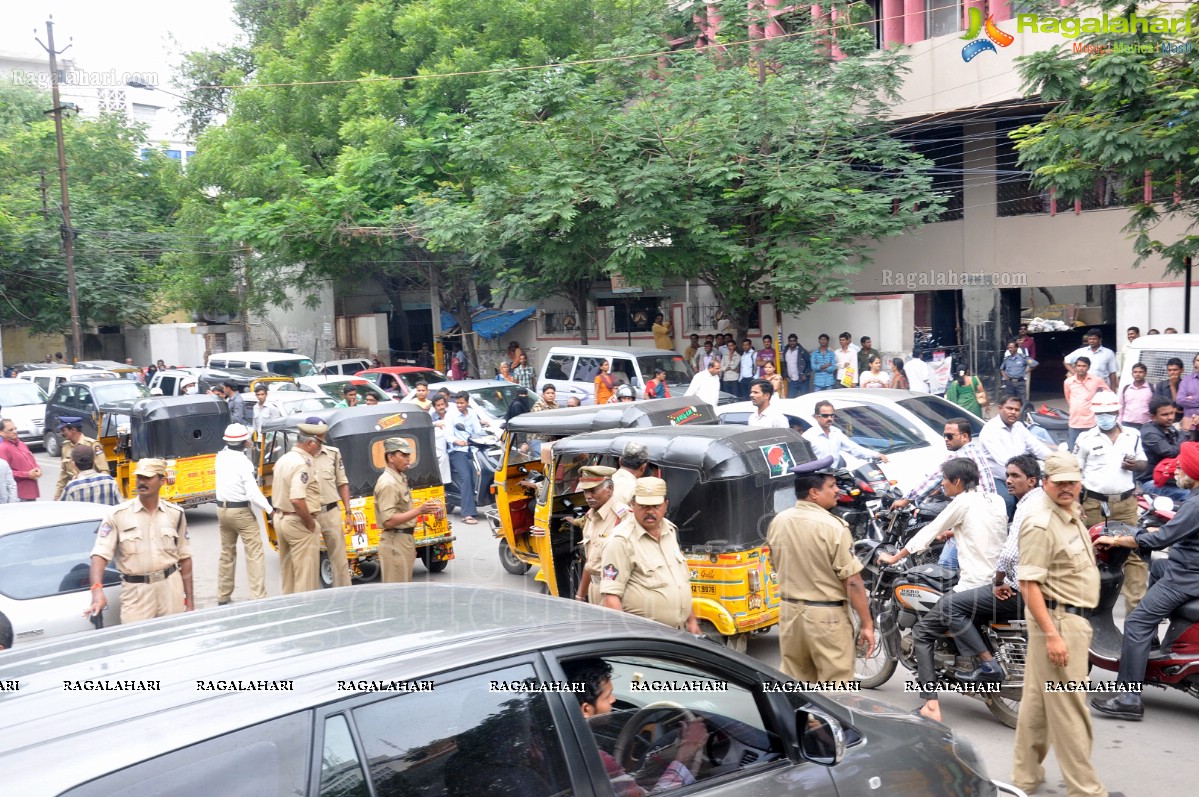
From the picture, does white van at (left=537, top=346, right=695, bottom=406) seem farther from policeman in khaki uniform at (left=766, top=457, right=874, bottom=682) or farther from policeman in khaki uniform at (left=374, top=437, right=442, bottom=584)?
policeman in khaki uniform at (left=766, top=457, right=874, bottom=682)

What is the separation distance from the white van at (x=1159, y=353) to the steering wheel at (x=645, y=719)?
1156 cm

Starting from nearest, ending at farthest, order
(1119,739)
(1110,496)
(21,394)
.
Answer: (1119,739)
(1110,496)
(21,394)

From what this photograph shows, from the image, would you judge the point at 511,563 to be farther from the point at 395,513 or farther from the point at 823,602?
the point at 823,602

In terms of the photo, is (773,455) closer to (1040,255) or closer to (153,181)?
(1040,255)

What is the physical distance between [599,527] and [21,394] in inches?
Answer: 879

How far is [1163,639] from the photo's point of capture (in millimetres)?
6227

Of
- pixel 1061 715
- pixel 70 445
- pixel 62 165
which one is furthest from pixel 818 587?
pixel 62 165

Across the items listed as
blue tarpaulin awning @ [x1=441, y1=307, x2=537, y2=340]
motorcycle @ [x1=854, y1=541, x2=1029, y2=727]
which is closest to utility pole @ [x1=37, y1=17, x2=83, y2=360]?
blue tarpaulin awning @ [x1=441, y1=307, x2=537, y2=340]

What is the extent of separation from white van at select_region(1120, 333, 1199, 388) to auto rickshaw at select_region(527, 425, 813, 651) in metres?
7.78

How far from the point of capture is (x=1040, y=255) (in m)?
21.6

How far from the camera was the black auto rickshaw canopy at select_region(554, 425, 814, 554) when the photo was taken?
7398mm

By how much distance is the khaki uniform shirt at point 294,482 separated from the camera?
9.15 m

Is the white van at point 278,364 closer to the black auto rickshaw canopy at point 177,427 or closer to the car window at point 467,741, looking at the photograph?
the black auto rickshaw canopy at point 177,427

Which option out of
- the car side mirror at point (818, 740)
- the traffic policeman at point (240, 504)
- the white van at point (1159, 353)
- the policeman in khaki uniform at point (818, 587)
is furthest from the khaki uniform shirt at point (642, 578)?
the white van at point (1159, 353)
